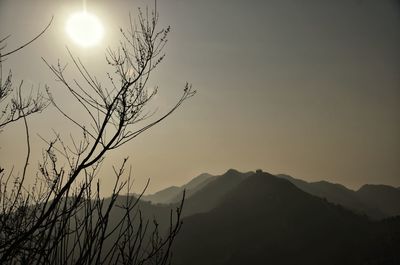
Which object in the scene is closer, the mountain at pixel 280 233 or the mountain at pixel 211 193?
the mountain at pixel 280 233

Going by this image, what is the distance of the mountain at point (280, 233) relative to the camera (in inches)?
2795

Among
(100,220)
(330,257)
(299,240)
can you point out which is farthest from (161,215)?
(100,220)

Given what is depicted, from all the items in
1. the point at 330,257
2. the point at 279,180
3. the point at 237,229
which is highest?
the point at 279,180

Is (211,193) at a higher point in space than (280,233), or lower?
higher

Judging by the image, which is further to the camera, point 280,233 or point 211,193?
point 211,193

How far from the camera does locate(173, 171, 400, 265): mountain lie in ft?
233

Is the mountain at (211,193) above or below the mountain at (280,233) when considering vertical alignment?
above

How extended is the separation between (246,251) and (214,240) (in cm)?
823

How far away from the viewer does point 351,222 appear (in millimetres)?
84312

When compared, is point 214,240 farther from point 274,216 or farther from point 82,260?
point 82,260

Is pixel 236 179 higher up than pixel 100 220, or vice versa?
pixel 236 179

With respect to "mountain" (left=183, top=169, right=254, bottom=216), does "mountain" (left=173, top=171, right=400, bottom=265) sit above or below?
below

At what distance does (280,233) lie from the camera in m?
80.6

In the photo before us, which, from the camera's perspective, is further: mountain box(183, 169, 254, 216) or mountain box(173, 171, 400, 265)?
mountain box(183, 169, 254, 216)
